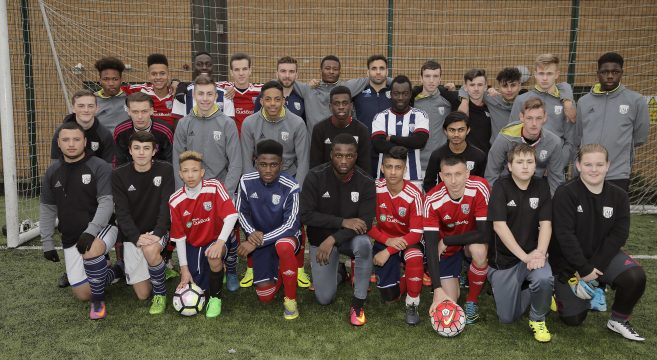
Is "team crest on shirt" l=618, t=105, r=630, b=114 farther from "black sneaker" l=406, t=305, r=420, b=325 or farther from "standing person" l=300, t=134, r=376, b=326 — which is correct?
"black sneaker" l=406, t=305, r=420, b=325

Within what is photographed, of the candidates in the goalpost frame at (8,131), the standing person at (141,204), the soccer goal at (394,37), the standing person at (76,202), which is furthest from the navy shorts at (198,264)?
the soccer goal at (394,37)

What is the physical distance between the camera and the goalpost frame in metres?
4.76

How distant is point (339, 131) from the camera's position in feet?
13.5

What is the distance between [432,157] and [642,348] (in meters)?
1.79

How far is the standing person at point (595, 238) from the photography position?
3.17 m

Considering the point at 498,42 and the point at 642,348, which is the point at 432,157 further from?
the point at 498,42

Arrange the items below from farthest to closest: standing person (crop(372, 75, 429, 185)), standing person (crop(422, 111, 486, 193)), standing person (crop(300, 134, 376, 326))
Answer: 1. standing person (crop(372, 75, 429, 185))
2. standing person (crop(422, 111, 486, 193))
3. standing person (crop(300, 134, 376, 326))

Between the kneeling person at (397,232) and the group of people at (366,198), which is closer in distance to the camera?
the group of people at (366,198)

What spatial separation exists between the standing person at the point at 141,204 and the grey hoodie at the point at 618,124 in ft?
11.1

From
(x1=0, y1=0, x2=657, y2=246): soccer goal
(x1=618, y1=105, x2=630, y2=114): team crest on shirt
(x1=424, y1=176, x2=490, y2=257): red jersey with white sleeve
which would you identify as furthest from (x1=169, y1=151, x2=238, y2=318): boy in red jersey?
(x1=0, y1=0, x2=657, y2=246): soccer goal

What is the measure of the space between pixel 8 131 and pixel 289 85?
265 cm

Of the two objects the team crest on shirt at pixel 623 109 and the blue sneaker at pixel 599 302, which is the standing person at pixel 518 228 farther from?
the team crest on shirt at pixel 623 109

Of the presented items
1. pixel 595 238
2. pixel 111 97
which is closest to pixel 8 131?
pixel 111 97

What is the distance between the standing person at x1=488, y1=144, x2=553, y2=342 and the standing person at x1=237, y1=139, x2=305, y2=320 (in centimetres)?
133
